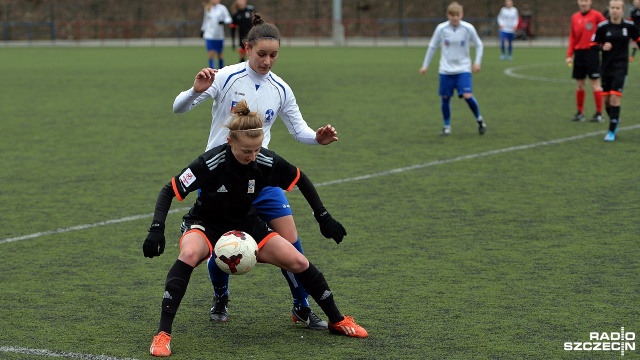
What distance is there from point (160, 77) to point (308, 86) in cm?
562

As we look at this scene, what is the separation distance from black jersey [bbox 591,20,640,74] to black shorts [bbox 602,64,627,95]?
0.03m

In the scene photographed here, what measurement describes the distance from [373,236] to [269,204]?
2.74 meters

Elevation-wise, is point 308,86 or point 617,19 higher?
point 617,19

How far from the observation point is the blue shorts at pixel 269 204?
667 cm

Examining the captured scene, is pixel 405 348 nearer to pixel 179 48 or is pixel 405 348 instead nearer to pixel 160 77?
pixel 160 77

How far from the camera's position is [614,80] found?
1482cm

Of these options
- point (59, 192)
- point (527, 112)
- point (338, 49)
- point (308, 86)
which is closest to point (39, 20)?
point (338, 49)

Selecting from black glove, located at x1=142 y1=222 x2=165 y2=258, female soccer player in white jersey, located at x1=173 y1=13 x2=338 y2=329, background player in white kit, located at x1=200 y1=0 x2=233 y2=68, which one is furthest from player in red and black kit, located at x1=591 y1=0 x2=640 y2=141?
background player in white kit, located at x1=200 y1=0 x2=233 y2=68

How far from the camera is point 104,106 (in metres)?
20.9

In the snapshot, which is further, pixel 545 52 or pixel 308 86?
pixel 545 52

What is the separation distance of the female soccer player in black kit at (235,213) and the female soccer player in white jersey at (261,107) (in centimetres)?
19

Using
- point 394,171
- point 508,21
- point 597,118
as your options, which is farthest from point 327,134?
point 508,21

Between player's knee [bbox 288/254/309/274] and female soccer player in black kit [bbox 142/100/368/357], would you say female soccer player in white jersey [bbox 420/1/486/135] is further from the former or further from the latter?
player's knee [bbox 288/254/309/274]

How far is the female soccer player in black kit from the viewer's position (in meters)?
6.14
